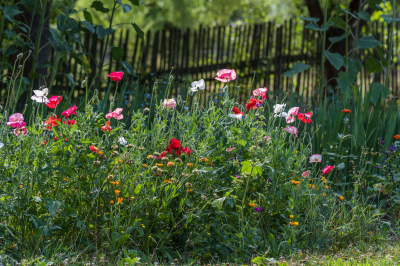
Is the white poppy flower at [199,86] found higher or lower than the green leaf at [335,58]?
lower

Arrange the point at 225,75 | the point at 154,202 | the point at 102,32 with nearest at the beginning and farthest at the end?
the point at 154,202 < the point at 225,75 < the point at 102,32

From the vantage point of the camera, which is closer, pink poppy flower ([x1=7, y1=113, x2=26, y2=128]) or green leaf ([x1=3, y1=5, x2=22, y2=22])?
pink poppy flower ([x1=7, y1=113, x2=26, y2=128])

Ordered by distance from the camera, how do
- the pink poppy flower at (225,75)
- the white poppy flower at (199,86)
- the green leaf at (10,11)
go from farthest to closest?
the green leaf at (10,11), the pink poppy flower at (225,75), the white poppy flower at (199,86)

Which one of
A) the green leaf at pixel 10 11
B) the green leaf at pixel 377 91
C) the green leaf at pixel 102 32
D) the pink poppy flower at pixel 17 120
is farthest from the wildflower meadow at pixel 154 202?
the green leaf at pixel 377 91

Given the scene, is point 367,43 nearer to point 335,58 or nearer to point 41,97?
point 335,58

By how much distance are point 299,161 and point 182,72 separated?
14.1 ft

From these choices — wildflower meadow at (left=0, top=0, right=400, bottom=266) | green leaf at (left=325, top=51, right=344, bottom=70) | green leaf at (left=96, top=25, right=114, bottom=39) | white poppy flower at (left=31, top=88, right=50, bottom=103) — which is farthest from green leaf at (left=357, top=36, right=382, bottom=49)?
white poppy flower at (left=31, top=88, right=50, bottom=103)

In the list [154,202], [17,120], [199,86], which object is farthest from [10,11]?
[154,202]

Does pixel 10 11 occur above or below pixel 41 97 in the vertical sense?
above

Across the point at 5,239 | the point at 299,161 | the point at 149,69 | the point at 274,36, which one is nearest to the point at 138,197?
the point at 5,239

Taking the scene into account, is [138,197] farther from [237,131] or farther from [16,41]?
[16,41]

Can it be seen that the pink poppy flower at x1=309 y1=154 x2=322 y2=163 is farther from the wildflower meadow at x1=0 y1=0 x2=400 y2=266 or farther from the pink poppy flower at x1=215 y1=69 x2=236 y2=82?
the pink poppy flower at x1=215 y1=69 x2=236 y2=82

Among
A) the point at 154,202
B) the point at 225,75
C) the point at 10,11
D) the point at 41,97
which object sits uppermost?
the point at 10,11

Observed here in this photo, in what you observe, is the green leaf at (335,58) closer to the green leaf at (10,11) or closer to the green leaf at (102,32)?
the green leaf at (102,32)
